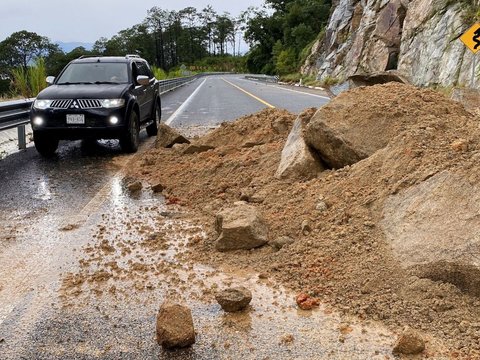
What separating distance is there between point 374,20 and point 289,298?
36.8m

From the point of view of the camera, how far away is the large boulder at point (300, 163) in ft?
20.9

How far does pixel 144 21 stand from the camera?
148375 millimetres

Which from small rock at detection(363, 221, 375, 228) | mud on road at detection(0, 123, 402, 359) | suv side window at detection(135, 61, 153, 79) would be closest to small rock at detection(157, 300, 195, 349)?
mud on road at detection(0, 123, 402, 359)

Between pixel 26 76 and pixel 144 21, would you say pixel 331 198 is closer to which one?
pixel 26 76

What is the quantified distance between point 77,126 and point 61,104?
0.51 m

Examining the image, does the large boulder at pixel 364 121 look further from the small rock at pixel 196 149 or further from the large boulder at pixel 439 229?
the small rock at pixel 196 149

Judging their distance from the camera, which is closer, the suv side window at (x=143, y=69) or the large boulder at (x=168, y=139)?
the large boulder at (x=168, y=139)

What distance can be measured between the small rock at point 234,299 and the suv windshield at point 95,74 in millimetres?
8065

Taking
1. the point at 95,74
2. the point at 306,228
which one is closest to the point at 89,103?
the point at 95,74

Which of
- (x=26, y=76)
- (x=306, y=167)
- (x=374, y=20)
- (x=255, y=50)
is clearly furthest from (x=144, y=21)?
(x=306, y=167)

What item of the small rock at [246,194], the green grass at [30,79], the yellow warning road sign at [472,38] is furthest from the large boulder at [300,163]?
the yellow warning road sign at [472,38]

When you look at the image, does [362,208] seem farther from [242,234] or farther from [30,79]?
[30,79]

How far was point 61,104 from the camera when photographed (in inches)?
381

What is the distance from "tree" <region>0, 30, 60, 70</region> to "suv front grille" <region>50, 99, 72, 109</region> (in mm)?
85416
